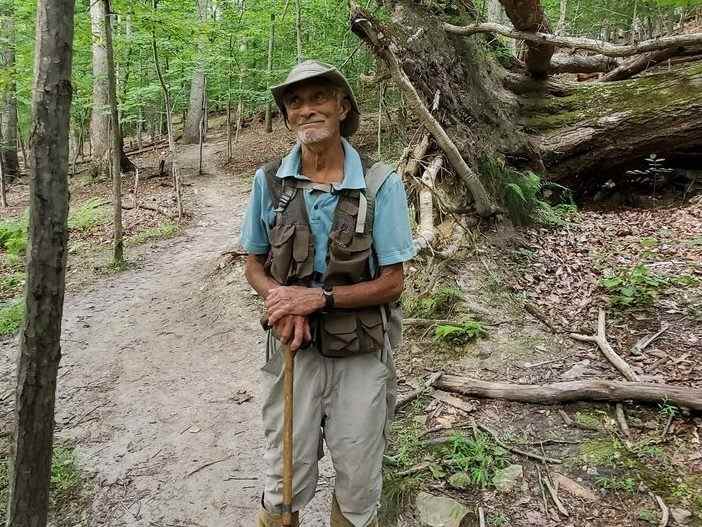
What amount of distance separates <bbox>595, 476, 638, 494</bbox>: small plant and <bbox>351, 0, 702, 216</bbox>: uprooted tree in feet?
14.3

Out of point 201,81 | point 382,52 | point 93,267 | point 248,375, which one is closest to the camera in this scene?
point 248,375

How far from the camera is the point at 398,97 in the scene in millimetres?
8211

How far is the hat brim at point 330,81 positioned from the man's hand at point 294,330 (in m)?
1.09

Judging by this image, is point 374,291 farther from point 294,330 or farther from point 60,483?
point 60,483

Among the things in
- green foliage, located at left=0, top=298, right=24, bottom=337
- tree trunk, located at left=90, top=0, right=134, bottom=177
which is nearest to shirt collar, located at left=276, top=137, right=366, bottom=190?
green foliage, located at left=0, top=298, right=24, bottom=337

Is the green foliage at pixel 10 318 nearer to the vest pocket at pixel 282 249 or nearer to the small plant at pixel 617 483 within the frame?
the vest pocket at pixel 282 249

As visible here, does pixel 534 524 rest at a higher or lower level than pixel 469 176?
lower

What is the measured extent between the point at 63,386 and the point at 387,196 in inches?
207

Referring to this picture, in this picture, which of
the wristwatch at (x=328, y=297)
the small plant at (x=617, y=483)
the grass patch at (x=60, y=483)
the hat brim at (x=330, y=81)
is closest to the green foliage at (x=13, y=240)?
the grass patch at (x=60, y=483)

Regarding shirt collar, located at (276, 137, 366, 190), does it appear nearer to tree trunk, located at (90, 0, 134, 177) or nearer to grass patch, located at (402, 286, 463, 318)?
grass patch, located at (402, 286, 463, 318)

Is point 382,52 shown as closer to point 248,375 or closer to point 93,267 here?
point 248,375

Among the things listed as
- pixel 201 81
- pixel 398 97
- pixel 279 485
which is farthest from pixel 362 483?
pixel 201 81

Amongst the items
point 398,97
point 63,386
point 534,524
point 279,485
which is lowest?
point 63,386

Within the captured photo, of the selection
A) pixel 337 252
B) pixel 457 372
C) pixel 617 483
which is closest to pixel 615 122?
pixel 457 372
